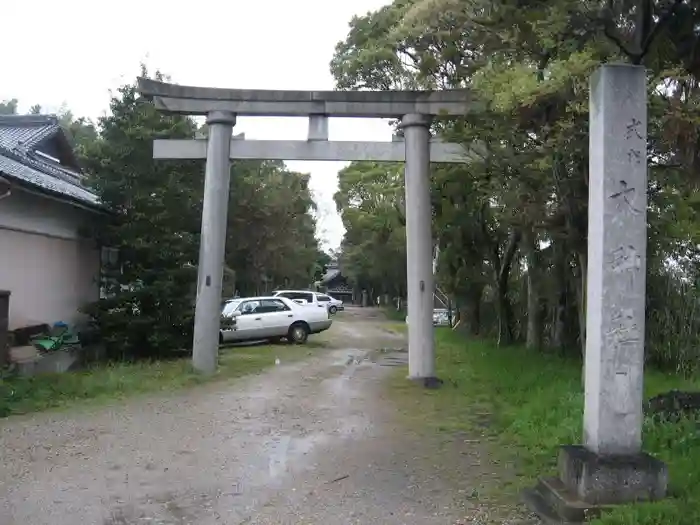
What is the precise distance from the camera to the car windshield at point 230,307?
68.9 ft

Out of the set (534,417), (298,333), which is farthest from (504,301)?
(534,417)

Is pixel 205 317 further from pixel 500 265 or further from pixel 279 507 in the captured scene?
pixel 500 265

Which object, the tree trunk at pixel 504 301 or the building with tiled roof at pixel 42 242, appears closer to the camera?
the building with tiled roof at pixel 42 242

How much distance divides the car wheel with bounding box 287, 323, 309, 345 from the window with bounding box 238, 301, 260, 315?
123cm

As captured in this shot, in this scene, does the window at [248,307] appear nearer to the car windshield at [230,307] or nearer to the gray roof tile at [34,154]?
the car windshield at [230,307]

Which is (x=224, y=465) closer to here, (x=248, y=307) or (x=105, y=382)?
(x=105, y=382)

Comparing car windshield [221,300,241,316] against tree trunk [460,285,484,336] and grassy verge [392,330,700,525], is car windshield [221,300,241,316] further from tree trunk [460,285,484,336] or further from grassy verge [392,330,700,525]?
tree trunk [460,285,484,336]

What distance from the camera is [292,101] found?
13.8 metres

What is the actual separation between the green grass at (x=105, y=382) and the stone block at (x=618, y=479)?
7.92 meters

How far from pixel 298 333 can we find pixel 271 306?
116cm

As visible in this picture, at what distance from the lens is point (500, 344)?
20578 millimetres

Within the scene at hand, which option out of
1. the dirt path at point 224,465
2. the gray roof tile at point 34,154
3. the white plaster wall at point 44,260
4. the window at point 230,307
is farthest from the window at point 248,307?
the dirt path at point 224,465

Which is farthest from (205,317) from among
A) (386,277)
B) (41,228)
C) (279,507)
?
(386,277)

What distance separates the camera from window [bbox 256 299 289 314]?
2166cm
